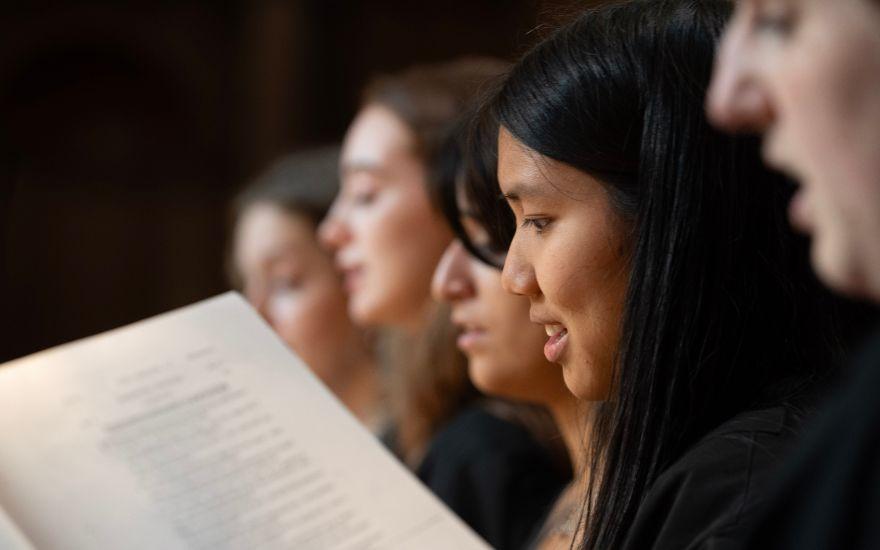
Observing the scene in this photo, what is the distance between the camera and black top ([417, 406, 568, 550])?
6.05ft

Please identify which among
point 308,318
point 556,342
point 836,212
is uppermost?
point 836,212

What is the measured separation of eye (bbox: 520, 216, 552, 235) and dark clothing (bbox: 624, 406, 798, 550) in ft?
0.81

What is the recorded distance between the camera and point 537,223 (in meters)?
1.10

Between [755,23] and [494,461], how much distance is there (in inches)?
51.6

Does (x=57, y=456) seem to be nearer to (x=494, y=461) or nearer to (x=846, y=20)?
(x=846, y=20)

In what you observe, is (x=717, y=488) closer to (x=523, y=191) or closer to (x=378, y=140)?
(x=523, y=191)

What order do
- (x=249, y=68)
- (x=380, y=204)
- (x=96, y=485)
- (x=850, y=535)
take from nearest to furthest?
1. (x=850, y=535)
2. (x=96, y=485)
3. (x=380, y=204)
4. (x=249, y=68)

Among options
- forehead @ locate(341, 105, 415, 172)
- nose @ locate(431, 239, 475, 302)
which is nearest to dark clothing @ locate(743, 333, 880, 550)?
nose @ locate(431, 239, 475, 302)

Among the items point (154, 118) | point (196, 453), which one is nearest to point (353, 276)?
point (196, 453)

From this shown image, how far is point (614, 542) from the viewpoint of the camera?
0.98m

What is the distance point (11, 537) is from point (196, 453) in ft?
0.63

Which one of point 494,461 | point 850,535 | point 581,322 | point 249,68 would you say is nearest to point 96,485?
point 581,322

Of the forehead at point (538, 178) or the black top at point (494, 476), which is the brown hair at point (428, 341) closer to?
the black top at point (494, 476)

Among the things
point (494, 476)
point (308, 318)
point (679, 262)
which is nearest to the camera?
point (679, 262)
